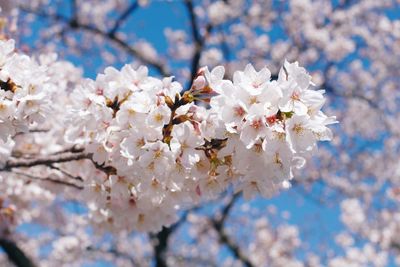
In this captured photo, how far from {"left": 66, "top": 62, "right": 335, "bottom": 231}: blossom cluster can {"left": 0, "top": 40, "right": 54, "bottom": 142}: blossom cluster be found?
8.5 inches

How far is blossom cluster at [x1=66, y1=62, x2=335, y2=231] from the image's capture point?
1.84 meters

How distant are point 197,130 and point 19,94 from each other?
727 mm

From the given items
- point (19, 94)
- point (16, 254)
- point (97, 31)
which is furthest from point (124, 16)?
point (19, 94)

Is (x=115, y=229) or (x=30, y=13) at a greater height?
(x=115, y=229)

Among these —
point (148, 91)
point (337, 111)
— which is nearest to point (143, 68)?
point (148, 91)

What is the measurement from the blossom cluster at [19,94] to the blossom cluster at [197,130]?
0.71 ft

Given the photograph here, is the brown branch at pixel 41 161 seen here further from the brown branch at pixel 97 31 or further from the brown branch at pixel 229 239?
the brown branch at pixel 229 239

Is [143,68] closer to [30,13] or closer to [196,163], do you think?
[196,163]

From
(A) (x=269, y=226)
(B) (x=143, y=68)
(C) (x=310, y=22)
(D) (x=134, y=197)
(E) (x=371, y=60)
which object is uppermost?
(B) (x=143, y=68)

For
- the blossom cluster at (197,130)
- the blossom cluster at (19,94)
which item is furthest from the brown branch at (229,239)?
the blossom cluster at (19,94)

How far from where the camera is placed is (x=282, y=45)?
385 inches

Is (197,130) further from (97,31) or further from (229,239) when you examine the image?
(229,239)

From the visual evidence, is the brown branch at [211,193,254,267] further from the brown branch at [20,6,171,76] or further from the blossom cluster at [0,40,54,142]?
the blossom cluster at [0,40,54,142]

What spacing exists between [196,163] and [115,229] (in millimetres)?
1127
